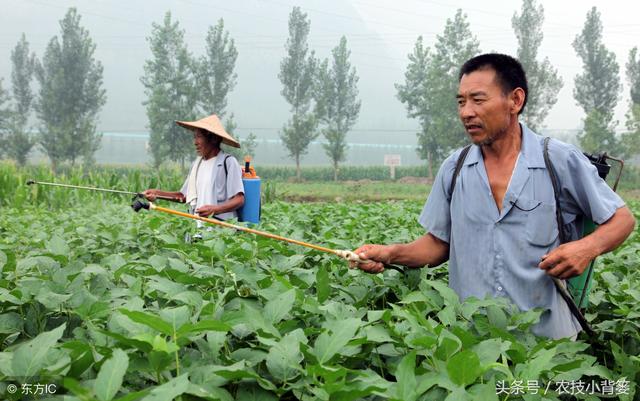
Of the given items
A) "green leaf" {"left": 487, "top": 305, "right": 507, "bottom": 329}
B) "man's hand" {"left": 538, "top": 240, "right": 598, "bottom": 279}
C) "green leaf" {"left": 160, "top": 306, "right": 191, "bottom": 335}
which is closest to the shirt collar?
"man's hand" {"left": 538, "top": 240, "right": 598, "bottom": 279}

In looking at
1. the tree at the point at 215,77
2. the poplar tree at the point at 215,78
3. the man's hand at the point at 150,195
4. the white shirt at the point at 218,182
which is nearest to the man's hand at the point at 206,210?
the white shirt at the point at 218,182

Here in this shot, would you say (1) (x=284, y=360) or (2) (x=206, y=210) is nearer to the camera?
(1) (x=284, y=360)

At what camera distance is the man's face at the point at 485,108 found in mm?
2268

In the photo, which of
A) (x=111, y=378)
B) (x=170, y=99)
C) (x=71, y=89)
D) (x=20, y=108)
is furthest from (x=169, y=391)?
(x=20, y=108)

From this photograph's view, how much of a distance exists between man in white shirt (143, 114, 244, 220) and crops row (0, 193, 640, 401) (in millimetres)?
2481

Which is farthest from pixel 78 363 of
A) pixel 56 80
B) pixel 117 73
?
pixel 117 73

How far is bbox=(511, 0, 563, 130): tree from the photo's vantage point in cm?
3675

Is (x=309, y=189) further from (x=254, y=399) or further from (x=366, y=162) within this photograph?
(x=254, y=399)

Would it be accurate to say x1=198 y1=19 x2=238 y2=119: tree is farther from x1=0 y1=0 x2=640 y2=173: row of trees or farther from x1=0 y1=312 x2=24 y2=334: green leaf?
x1=0 y1=312 x2=24 y2=334: green leaf

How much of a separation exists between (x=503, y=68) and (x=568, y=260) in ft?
2.28

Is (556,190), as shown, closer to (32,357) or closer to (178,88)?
(32,357)

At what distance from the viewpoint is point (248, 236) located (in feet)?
10.3

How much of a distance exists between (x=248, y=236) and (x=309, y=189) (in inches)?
1149

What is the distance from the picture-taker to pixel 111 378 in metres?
1.07
